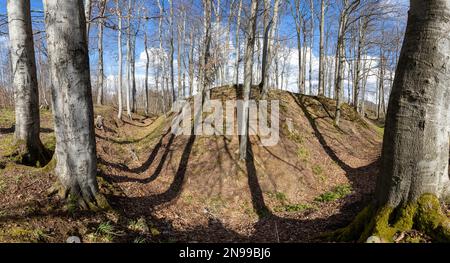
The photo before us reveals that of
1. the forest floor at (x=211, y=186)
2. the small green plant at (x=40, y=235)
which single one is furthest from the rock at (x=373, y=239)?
the small green plant at (x=40, y=235)

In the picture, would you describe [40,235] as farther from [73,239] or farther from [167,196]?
[167,196]

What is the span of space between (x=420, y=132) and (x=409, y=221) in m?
1.14

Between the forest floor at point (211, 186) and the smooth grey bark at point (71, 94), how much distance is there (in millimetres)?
563

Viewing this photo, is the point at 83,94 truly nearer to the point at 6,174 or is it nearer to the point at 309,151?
the point at 6,174

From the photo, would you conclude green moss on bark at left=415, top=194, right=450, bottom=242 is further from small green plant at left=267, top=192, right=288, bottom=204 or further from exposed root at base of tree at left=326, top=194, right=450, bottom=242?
small green plant at left=267, top=192, right=288, bottom=204

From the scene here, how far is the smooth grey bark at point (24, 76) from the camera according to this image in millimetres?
5652

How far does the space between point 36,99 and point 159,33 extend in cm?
2123

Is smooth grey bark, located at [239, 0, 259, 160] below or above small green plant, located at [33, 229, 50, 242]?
above

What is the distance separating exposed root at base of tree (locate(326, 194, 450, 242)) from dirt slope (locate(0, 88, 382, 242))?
1.36 m

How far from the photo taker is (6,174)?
501 centimetres

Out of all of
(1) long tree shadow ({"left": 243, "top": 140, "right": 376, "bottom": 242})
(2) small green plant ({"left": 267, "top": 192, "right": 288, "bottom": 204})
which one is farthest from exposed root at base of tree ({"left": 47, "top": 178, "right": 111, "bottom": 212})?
(2) small green plant ({"left": 267, "top": 192, "right": 288, "bottom": 204})

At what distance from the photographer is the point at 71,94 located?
425 cm

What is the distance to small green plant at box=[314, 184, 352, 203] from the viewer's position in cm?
848
